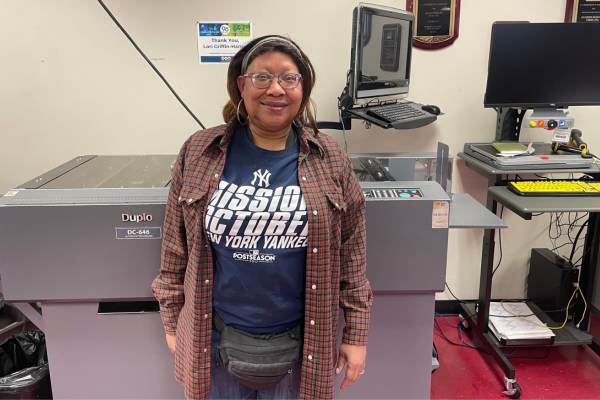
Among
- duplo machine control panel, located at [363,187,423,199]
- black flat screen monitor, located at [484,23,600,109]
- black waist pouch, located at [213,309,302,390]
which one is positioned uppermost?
black flat screen monitor, located at [484,23,600,109]

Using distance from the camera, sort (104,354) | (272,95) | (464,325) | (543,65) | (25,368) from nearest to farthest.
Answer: (272,95) → (104,354) → (25,368) → (543,65) → (464,325)

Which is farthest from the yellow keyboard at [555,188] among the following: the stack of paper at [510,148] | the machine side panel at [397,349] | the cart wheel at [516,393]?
the cart wheel at [516,393]

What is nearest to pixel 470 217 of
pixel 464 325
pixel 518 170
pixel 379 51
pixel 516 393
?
pixel 518 170

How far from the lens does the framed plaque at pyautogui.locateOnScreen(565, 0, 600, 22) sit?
2094 mm

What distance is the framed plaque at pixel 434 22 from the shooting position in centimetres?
208

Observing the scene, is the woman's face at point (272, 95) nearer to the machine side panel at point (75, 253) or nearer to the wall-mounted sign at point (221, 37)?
the machine side panel at point (75, 253)

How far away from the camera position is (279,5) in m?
2.06

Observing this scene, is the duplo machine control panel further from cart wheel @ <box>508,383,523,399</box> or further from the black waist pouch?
cart wheel @ <box>508,383,523,399</box>

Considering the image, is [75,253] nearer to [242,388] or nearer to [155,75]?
[242,388]

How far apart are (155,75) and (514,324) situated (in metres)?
2.18

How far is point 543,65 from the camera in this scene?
1932 millimetres

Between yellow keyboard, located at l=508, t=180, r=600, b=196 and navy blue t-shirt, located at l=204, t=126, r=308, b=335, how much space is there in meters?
1.23

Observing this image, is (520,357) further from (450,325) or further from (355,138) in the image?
(355,138)

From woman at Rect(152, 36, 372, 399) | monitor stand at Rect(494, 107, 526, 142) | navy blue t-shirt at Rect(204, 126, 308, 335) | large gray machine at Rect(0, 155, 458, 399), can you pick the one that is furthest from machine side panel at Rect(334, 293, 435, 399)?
monitor stand at Rect(494, 107, 526, 142)
